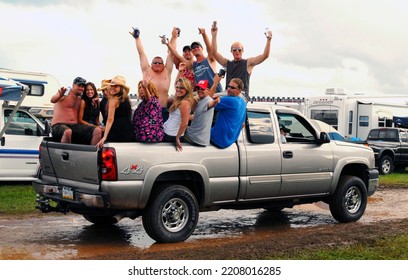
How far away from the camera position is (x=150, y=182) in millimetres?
7203

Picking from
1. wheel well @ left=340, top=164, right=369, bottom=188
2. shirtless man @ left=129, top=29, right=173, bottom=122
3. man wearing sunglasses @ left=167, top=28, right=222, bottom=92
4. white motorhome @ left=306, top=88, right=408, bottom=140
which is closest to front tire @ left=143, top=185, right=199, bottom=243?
shirtless man @ left=129, top=29, right=173, bottom=122

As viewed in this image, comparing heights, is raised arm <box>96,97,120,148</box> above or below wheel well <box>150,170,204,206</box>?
above

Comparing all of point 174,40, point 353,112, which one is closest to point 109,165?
point 174,40

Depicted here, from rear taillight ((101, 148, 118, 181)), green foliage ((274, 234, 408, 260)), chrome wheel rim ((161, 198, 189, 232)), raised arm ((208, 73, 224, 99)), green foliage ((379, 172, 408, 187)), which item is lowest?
green foliage ((274, 234, 408, 260))

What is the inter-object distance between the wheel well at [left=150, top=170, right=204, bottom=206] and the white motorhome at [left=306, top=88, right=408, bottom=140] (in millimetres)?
16097

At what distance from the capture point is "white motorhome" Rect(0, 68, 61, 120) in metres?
15.7

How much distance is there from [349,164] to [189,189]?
3.05 meters

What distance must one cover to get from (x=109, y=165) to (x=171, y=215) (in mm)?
1066

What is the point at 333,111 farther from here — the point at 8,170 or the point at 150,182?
the point at 150,182

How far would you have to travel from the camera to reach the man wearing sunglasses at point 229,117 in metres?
7.91

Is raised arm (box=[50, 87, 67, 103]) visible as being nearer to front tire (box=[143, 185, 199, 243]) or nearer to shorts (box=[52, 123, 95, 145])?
shorts (box=[52, 123, 95, 145])

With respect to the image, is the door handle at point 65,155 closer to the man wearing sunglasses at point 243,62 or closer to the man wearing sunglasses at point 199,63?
the man wearing sunglasses at point 199,63

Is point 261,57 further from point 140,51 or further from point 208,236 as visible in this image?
point 208,236
